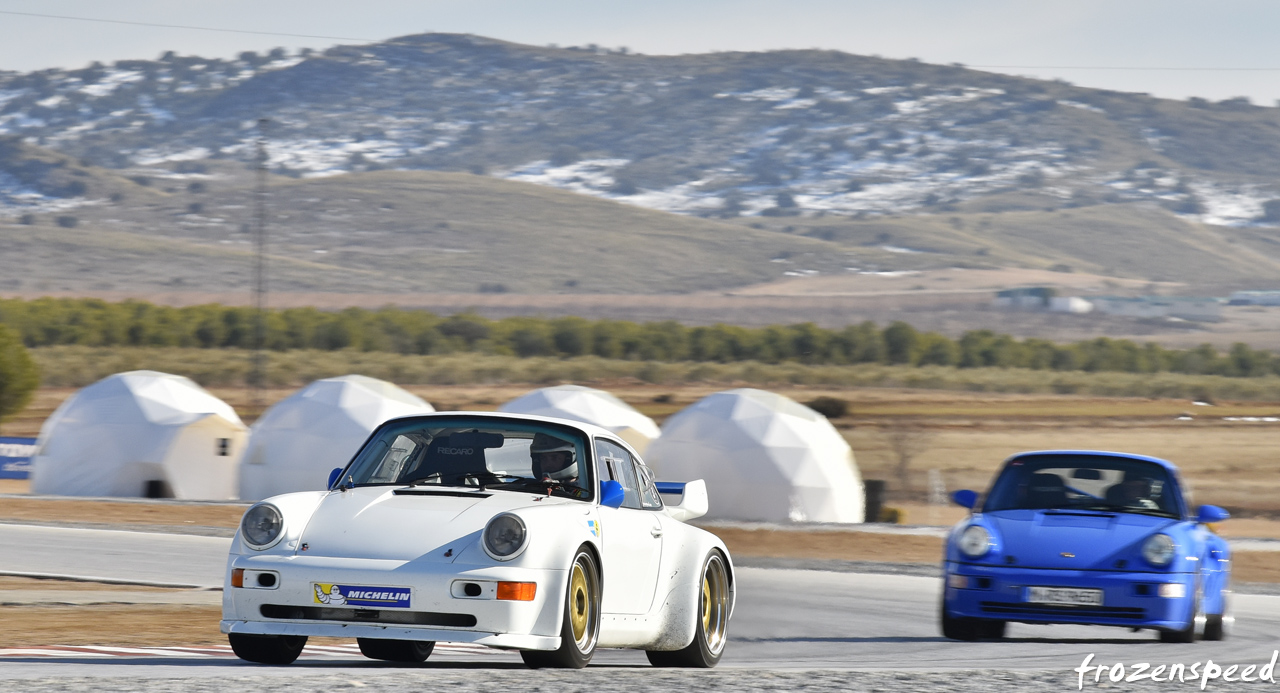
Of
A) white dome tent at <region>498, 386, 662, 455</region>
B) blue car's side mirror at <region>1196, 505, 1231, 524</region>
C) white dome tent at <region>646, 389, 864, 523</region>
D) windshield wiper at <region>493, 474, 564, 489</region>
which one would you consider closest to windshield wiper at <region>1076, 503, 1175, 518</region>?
blue car's side mirror at <region>1196, 505, 1231, 524</region>

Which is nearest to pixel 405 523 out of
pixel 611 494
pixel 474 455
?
pixel 474 455

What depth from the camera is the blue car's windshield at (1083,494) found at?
11852mm

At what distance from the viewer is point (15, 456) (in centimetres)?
4709

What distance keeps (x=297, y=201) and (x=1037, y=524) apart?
17106 centimetres

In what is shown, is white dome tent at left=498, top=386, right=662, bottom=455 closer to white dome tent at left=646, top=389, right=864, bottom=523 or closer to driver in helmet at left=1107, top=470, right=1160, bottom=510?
white dome tent at left=646, top=389, right=864, bottom=523

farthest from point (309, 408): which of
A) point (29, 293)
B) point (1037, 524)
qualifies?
point (29, 293)

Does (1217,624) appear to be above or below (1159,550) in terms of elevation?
below

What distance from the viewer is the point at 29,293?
449ft

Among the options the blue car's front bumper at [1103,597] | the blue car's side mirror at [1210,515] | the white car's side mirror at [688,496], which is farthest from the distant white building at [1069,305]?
the white car's side mirror at [688,496]

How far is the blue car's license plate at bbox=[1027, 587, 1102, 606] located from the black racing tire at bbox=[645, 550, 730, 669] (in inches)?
95.5

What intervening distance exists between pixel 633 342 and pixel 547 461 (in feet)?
333

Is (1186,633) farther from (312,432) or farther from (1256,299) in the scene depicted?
(1256,299)

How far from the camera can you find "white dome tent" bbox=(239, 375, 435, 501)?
133 ft

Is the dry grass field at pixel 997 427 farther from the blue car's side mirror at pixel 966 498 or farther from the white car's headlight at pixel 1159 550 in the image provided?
the white car's headlight at pixel 1159 550
